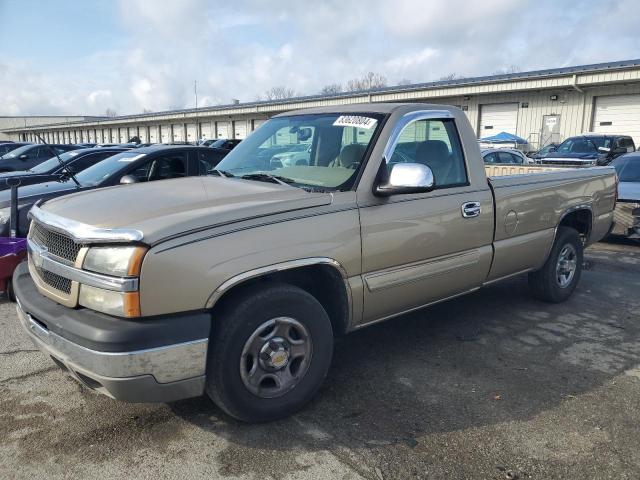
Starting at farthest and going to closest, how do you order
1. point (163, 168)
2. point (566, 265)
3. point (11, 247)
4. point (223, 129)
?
1. point (223, 129)
2. point (163, 168)
3. point (566, 265)
4. point (11, 247)

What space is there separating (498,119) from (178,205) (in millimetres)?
26048

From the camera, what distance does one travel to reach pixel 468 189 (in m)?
4.17

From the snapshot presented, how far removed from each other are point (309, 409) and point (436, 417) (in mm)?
793

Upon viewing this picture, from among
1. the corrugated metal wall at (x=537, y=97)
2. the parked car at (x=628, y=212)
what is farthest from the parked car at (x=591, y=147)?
the parked car at (x=628, y=212)

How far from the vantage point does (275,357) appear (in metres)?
3.08

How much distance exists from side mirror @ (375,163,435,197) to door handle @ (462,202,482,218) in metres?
0.74

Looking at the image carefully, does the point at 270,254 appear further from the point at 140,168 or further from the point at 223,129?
the point at 223,129

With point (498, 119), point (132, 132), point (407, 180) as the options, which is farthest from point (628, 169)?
point (132, 132)

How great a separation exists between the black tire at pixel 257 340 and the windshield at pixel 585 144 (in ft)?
52.1

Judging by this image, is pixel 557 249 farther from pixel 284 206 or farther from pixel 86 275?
pixel 86 275

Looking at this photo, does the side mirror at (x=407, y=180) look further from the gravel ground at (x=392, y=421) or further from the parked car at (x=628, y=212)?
the parked car at (x=628, y=212)

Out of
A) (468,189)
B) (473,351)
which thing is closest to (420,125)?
(468,189)

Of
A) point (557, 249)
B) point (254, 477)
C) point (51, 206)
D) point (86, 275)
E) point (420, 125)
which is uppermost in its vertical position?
point (420, 125)

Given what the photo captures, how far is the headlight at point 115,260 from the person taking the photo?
257 cm
